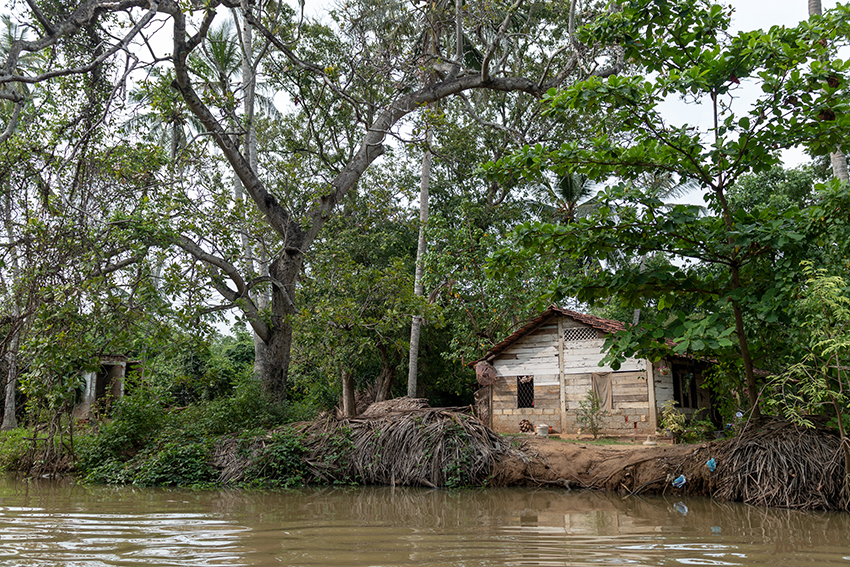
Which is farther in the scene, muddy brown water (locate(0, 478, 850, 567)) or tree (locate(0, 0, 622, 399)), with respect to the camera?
tree (locate(0, 0, 622, 399))

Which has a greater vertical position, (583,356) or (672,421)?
(583,356)

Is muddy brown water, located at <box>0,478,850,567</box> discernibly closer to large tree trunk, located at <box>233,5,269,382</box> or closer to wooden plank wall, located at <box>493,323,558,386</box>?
large tree trunk, located at <box>233,5,269,382</box>

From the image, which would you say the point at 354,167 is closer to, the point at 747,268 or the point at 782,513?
the point at 747,268

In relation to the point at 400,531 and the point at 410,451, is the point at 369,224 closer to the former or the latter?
the point at 410,451

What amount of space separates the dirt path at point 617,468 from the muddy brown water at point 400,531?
17.8 inches

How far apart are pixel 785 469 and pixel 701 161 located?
3.55m

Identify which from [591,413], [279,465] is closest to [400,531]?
→ [279,465]

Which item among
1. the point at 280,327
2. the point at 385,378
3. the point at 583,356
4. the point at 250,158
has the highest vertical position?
the point at 250,158

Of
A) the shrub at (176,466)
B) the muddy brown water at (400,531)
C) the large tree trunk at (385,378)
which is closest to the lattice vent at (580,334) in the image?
the large tree trunk at (385,378)

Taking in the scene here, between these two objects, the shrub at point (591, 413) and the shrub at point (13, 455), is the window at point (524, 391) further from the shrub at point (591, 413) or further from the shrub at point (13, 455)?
the shrub at point (13, 455)

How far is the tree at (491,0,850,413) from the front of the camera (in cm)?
627

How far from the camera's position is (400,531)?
488 centimetres

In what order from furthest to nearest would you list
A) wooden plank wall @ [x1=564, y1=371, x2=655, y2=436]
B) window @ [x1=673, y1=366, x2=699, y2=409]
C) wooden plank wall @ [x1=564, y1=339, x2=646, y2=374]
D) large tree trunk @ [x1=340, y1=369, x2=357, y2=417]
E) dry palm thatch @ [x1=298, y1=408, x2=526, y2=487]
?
large tree trunk @ [x1=340, y1=369, x2=357, y2=417] → window @ [x1=673, y1=366, x2=699, y2=409] → wooden plank wall @ [x1=564, y1=339, x2=646, y2=374] → wooden plank wall @ [x1=564, y1=371, x2=655, y2=436] → dry palm thatch @ [x1=298, y1=408, x2=526, y2=487]

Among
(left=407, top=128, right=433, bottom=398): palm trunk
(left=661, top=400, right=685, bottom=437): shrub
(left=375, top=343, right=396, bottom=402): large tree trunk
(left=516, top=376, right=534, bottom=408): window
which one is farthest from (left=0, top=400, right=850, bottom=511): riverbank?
(left=375, top=343, right=396, bottom=402): large tree trunk
